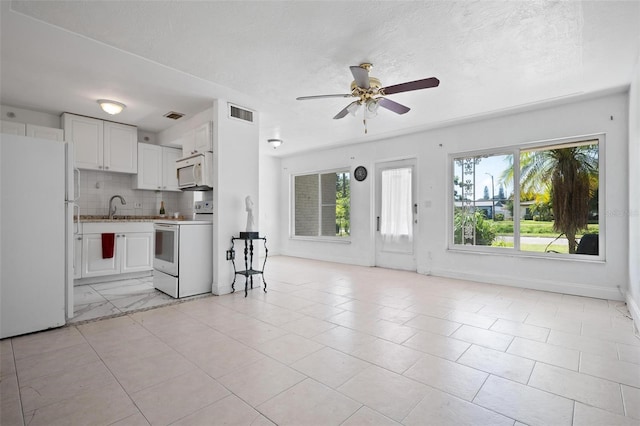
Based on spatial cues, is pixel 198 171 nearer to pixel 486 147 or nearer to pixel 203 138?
pixel 203 138

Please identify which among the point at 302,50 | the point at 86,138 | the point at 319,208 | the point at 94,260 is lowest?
the point at 94,260

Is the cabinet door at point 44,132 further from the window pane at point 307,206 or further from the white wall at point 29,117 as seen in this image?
the window pane at point 307,206

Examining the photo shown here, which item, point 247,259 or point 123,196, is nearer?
point 247,259

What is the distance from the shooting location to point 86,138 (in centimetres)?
477

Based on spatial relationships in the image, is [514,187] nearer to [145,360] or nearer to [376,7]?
[376,7]

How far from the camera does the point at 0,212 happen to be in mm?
2559

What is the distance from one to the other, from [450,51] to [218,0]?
2004 millimetres

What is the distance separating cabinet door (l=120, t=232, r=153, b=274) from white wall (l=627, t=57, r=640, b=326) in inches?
241

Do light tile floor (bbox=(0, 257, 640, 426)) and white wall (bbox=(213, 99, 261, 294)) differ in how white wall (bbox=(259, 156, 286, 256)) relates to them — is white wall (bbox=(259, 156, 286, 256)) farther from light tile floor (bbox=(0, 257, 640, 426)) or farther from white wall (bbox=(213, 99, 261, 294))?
light tile floor (bbox=(0, 257, 640, 426))

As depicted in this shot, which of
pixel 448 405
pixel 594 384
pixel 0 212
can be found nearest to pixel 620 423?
pixel 594 384

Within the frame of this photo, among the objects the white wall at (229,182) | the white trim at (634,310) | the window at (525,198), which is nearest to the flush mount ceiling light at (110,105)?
the white wall at (229,182)

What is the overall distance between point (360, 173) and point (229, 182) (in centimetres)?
313

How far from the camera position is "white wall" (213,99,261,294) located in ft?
13.4

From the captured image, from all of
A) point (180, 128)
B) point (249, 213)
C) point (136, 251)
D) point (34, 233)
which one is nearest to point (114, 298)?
point (136, 251)
